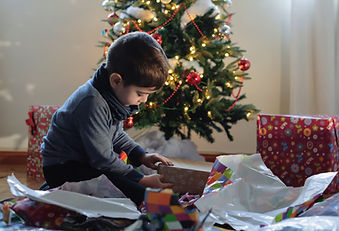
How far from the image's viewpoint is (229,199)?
0.99m

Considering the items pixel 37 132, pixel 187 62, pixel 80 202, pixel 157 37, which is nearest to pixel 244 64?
pixel 187 62

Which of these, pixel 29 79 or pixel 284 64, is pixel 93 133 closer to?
pixel 29 79

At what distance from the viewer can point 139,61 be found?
3.40 feet

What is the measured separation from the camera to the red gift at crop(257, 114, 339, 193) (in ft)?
→ 4.23

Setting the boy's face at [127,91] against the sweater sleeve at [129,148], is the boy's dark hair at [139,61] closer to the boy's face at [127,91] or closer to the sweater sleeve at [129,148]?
the boy's face at [127,91]

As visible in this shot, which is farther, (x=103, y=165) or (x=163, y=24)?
(x=163, y=24)

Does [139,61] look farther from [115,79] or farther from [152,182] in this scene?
[152,182]

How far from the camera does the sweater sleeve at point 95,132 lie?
3.43ft

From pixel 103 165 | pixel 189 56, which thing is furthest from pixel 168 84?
pixel 103 165

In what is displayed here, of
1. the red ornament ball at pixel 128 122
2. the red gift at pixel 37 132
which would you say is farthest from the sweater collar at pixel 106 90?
the red gift at pixel 37 132

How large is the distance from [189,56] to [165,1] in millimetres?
232

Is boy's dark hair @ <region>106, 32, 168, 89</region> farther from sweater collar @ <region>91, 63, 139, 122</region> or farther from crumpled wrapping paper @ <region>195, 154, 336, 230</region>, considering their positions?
crumpled wrapping paper @ <region>195, 154, 336, 230</region>

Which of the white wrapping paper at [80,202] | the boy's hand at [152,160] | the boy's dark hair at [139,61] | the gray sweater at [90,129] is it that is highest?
the boy's dark hair at [139,61]

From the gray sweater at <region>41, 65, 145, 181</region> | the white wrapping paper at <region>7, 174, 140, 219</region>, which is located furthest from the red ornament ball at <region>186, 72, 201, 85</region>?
the white wrapping paper at <region>7, 174, 140, 219</region>
